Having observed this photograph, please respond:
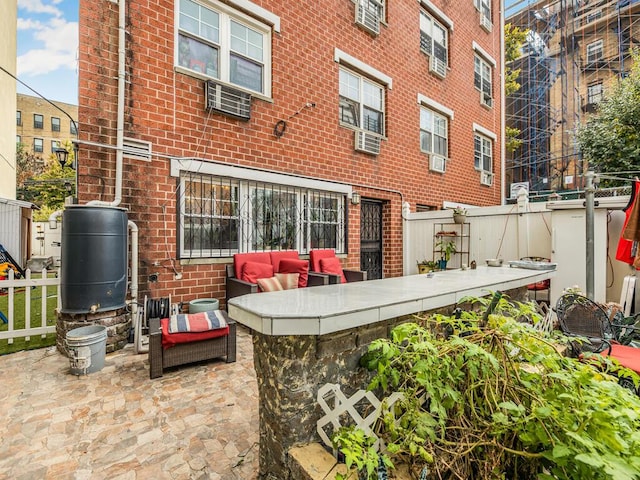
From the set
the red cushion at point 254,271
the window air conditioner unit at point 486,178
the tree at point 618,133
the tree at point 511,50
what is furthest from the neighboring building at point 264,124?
the tree at point 511,50

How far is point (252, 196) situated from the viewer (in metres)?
5.54

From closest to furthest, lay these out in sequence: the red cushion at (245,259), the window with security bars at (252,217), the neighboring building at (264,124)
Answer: the neighboring building at (264,124), the window with security bars at (252,217), the red cushion at (245,259)

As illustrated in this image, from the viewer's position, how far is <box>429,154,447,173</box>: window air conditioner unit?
A: 29.3 feet

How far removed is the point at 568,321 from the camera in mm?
3098

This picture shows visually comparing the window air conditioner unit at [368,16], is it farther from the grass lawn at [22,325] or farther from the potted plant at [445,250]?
the grass lawn at [22,325]

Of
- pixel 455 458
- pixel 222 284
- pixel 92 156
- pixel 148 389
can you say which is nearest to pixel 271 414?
pixel 455 458

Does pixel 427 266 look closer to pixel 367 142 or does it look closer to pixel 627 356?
pixel 367 142

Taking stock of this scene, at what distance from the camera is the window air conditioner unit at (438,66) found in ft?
29.0

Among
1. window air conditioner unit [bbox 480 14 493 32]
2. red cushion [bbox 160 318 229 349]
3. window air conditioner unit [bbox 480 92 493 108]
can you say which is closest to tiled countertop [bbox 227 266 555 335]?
red cushion [bbox 160 318 229 349]

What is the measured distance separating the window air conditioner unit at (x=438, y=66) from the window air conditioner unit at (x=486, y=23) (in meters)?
3.05

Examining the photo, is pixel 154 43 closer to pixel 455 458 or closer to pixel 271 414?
pixel 271 414

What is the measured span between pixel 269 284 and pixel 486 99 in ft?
35.9

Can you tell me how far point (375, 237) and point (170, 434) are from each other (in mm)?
6441

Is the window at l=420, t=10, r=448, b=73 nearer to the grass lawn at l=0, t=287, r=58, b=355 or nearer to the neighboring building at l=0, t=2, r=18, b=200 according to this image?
the grass lawn at l=0, t=287, r=58, b=355
